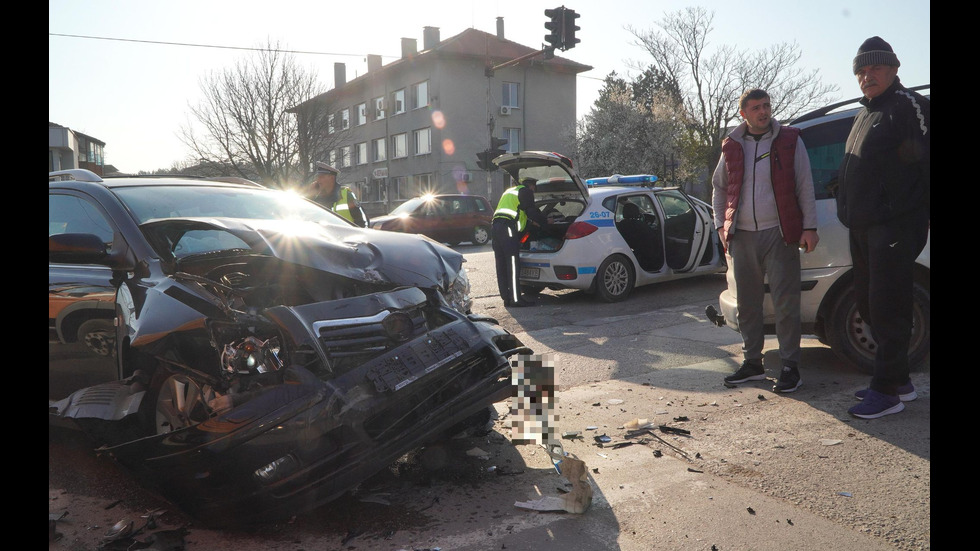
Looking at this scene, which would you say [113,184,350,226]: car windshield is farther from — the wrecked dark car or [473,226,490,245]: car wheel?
[473,226,490,245]: car wheel

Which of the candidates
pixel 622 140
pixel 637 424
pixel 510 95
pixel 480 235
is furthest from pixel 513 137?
pixel 637 424

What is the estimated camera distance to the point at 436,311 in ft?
10.6

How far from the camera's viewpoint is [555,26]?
15.9m

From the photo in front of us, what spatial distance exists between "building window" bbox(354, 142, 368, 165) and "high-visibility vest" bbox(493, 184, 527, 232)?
35.9m

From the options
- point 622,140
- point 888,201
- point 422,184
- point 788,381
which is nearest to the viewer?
point 888,201

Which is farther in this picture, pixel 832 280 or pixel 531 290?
pixel 531 290

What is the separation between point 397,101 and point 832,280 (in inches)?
1460

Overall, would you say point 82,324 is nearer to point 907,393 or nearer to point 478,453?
point 478,453

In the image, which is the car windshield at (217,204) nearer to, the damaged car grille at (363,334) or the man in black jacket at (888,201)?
the damaged car grille at (363,334)

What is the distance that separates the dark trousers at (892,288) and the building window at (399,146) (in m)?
36.1

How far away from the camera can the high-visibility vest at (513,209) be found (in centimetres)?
852

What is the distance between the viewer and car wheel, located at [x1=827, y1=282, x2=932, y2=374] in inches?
173

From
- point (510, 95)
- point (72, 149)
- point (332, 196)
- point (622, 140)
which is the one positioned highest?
point (510, 95)
